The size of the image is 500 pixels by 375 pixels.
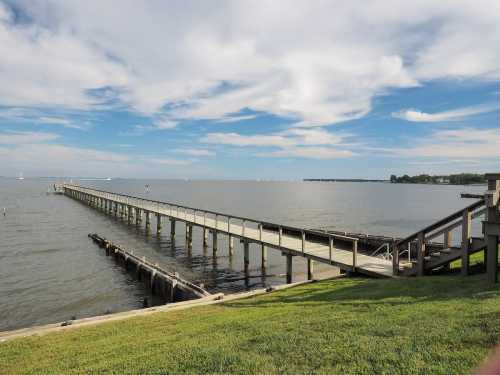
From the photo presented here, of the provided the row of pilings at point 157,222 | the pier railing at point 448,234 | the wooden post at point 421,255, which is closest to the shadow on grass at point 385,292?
the pier railing at point 448,234

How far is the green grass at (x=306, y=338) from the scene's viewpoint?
5.13 meters

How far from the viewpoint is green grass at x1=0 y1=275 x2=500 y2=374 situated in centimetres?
513

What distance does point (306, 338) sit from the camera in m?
6.23

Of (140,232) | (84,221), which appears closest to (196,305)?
(140,232)

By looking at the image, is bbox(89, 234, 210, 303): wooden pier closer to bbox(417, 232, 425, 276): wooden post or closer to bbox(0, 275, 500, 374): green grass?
bbox(0, 275, 500, 374): green grass

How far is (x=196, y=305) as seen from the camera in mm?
11734

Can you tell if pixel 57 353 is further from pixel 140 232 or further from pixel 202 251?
pixel 140 232

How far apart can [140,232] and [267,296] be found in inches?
1341

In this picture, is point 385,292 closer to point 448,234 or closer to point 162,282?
point 448,234

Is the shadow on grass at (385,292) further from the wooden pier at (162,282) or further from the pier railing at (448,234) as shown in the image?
the wooden pier at (162,282)

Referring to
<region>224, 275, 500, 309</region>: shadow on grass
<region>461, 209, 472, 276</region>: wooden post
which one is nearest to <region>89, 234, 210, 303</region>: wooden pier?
<region>224, 275, 500, 309</region>: shadow on grass

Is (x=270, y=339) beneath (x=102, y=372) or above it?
above

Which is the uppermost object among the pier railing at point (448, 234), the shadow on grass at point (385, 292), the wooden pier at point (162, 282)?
the pier railing at point (448, 234)

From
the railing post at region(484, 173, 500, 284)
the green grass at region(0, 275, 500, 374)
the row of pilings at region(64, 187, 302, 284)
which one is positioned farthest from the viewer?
the row of pilings at region(64, 187, 302, 284)
